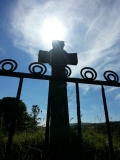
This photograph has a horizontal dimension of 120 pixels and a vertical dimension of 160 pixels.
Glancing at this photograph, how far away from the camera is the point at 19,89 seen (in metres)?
1.89

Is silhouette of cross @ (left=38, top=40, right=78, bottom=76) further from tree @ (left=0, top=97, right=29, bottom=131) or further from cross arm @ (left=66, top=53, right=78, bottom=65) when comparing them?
tree @ (left=0, top=97, right=29, bottom=131)

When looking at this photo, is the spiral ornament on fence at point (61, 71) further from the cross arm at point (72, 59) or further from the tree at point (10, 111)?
the tree at point (10, 111)

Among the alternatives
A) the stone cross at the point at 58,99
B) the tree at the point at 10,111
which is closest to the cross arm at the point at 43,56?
the stone cross at the point at 58,99

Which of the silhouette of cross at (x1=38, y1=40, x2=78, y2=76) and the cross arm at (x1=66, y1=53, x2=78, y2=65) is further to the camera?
the cross arm at (x1=66, y1=53, x2=78, y2=65)

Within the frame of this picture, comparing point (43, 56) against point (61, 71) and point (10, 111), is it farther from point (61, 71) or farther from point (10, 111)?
point (10, 111)

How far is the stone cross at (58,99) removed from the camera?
3547mm

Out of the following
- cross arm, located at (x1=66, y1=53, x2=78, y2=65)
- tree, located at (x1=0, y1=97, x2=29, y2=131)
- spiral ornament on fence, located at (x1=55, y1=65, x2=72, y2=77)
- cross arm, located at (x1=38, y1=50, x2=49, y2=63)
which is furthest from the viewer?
tree, located at (x1=0, y1=97, x2=29, y2=131)

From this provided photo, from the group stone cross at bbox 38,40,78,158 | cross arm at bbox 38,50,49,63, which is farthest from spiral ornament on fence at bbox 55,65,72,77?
cross arm at bbox 38,50,49,63

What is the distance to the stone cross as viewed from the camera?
3.55 meters

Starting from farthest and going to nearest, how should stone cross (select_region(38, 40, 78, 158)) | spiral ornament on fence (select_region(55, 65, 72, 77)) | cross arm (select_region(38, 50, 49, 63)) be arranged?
1. cross arm (select_region(38, 50, 49, 63))
2. stone cross (select_region(38, 40, 78, 158))
3. spiral ornament on fence (select_region(55, 65, 72, 77))

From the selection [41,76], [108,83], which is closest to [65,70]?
[41,76]

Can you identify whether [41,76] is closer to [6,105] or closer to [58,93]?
[58,93]

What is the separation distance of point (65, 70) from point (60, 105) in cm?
198

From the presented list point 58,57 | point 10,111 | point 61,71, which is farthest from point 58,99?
point 10,111
